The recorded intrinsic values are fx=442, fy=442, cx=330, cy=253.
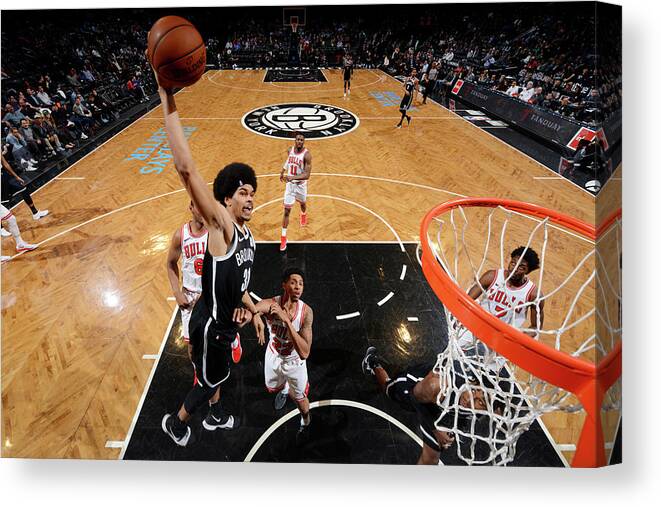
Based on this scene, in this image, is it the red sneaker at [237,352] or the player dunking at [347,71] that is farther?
the player dunking at [347,71]

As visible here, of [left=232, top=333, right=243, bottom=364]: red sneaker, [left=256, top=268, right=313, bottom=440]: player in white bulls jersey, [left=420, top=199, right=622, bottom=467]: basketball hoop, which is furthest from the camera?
[left=232, top=333, right=243, bottom=364]: red sneaker

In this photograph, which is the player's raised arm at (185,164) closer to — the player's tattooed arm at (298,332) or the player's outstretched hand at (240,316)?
the player's outstretched hand at (240,316)

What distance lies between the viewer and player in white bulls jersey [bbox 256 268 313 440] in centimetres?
324

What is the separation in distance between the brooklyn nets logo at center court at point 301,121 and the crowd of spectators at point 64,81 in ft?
8.04

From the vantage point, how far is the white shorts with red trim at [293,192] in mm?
5375

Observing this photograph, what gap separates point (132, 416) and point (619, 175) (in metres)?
3.91

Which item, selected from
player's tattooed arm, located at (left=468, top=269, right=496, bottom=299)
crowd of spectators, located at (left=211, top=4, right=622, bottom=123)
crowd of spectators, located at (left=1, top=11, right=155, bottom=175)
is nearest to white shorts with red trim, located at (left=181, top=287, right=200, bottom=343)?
crowd of spectators, located at (left=1, top=11, right=155, bottom=175)

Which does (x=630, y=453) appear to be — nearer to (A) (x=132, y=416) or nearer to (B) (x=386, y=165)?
(A) (x=132, y=416)

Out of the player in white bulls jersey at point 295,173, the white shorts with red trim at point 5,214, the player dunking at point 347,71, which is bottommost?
the white shorts with red trim at point 5,214

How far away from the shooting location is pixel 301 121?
948 cm

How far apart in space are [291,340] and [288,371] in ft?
0.84

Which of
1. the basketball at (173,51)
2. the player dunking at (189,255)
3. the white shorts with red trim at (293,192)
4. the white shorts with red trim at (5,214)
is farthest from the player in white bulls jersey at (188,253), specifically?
the white shorts with red trim at (5,214)

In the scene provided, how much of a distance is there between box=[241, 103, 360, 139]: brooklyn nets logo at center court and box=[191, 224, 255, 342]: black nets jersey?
6056mm

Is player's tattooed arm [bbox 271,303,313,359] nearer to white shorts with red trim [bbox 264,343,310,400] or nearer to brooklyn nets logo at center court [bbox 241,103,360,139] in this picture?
white shorts with red trim [bbox 264,343,310,400]
